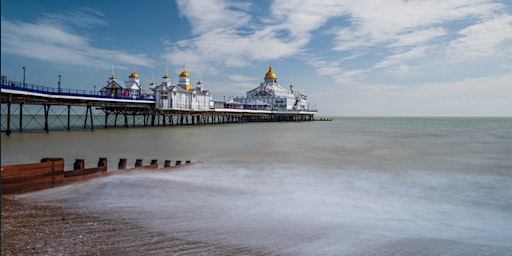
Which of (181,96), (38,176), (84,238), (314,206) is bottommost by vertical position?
(314,206)

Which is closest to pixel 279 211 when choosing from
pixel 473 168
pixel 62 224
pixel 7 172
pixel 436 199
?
pixel 62 224

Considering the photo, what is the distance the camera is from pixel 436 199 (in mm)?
10508

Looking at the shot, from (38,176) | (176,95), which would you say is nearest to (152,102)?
(176,95)

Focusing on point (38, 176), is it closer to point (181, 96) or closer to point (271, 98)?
point (181, 96)

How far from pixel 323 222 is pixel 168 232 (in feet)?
10.4

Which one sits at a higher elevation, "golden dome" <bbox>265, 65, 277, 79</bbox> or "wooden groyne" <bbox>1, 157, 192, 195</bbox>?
"golden dome" <bbox>265, 65, 277, 79</bbox>

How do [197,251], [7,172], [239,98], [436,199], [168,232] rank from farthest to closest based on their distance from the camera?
1. [239,98]
2. [436,199]
3. [7,172]
4. [168,232]
5. [197,251]

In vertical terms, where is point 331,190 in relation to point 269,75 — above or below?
below

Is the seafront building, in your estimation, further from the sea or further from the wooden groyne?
the wooden groyne

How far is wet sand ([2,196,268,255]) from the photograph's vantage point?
5312 mm

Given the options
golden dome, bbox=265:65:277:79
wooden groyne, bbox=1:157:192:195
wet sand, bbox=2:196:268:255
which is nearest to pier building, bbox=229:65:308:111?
golden dome, bbox=265:65:277:79

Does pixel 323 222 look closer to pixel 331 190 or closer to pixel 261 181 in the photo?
pixel 331 190

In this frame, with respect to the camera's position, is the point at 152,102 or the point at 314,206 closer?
the point at 314,206

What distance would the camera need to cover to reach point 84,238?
18.9 feet
